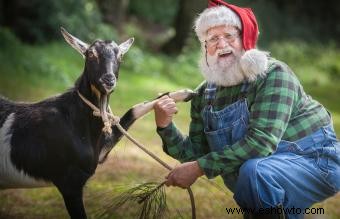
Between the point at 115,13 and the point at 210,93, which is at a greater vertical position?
the point at 210,93

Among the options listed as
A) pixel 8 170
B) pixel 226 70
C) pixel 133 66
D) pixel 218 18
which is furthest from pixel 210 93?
pixel 133 66

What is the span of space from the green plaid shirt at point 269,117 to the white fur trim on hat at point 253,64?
37mm

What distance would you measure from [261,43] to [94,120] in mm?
16483

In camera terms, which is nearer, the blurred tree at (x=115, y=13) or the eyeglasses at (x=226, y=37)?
the eyeglasses at (x=226, y=37)

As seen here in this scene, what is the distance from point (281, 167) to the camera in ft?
12.5

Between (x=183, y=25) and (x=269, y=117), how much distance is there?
538 inches

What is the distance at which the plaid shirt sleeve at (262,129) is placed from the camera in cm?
373

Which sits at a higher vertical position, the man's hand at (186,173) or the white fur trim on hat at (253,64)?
the white fur trim on hat at (253,64)

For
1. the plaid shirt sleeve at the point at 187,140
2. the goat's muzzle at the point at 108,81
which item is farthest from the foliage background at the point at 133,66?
the goat's muzzle at the point at 108,81

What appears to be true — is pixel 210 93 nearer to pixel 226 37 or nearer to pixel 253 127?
pixel 226 37

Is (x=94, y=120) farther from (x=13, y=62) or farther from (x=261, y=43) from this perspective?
(x=261, y=43)

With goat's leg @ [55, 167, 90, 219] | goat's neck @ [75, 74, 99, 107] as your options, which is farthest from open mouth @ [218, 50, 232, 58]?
goat's leg @ [55, 167, 90, 219]

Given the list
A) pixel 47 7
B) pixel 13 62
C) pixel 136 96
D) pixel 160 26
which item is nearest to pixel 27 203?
pixel 136 96

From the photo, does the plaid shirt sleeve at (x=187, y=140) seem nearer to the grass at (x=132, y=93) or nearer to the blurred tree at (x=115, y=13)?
the grass at (x=132, y=93)
